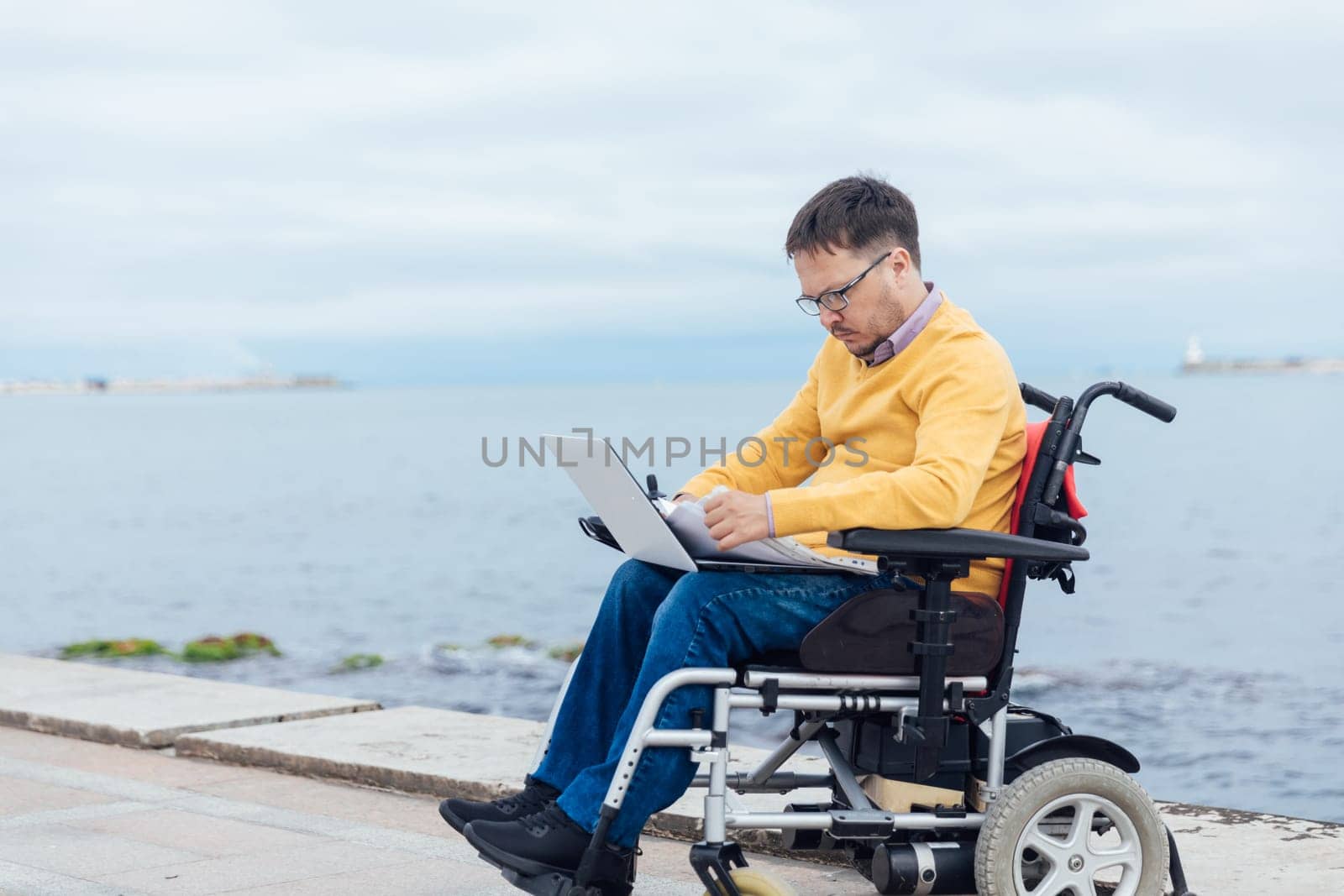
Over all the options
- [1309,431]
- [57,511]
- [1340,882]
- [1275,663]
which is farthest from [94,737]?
[1309,431]

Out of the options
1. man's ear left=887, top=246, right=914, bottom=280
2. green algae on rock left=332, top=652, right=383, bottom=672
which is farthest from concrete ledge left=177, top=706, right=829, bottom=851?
green algae on rock left=332, top=652, right=383, bottom=672

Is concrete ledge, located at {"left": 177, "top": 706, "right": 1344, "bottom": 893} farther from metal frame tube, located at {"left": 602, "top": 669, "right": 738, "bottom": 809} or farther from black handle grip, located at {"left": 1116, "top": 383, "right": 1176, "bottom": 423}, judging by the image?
black handle grip, located at {"left": 1116, "top": 383, "right": 1176, "bottom": 423}

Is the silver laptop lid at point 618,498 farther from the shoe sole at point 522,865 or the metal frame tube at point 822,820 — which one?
the shoe sole at point 522,865

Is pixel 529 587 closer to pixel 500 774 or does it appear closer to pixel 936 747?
pixel 500 774

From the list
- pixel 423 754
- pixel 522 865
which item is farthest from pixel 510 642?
pixel 522 865

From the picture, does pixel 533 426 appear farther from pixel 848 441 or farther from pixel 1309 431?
pixel 848 441

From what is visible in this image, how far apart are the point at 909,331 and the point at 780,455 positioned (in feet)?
1.99

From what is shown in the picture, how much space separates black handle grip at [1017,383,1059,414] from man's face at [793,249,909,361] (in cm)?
40

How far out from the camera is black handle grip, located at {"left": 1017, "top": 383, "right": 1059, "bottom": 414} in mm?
3541

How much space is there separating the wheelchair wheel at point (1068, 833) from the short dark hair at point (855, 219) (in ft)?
3.76

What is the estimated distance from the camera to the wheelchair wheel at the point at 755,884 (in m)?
3.09

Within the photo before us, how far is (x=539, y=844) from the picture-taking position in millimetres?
3197

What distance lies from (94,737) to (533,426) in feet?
221

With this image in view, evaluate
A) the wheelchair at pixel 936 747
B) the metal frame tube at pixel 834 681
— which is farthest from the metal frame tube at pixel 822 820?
the metal frame tube at pixel 834 681
